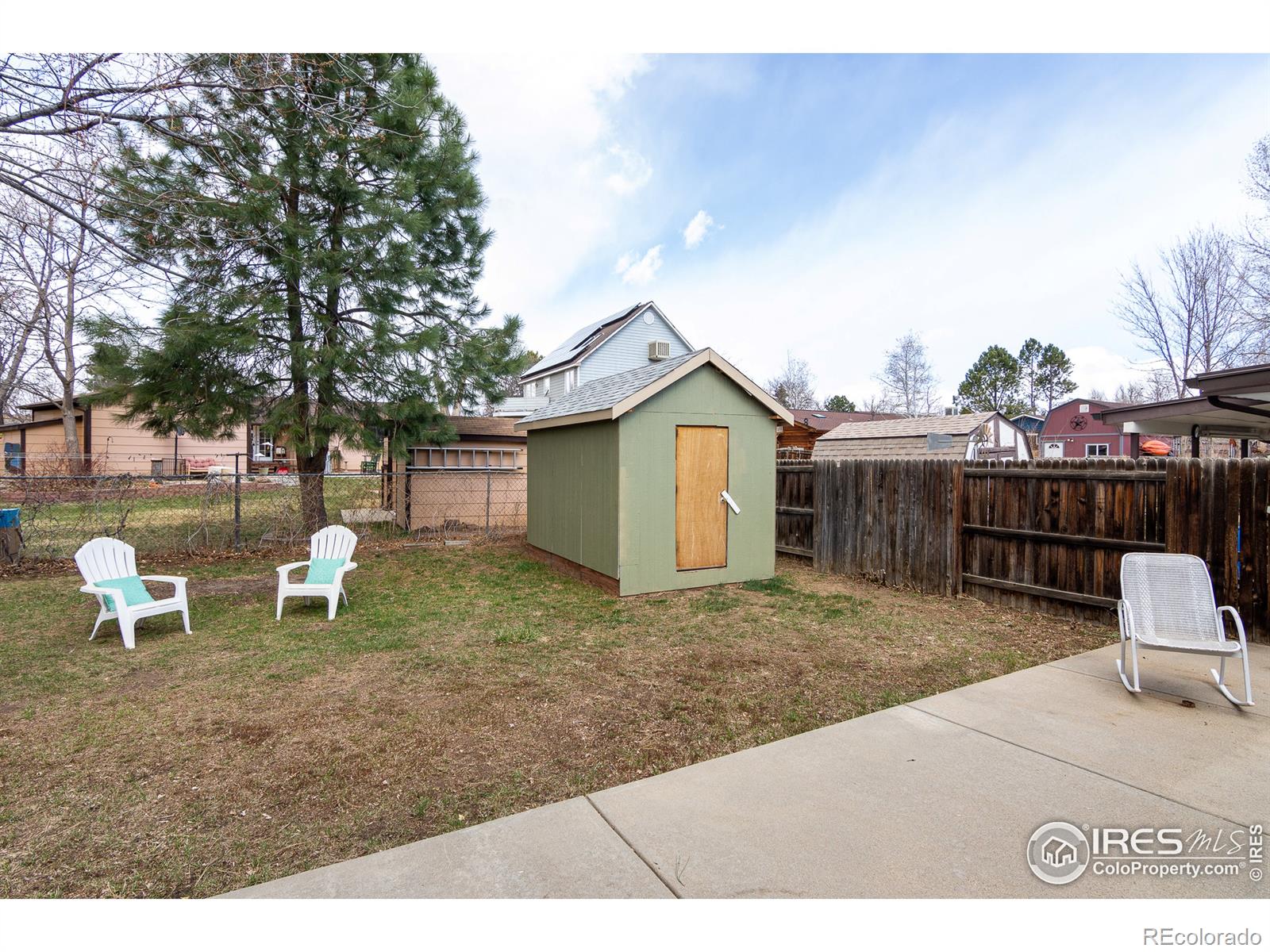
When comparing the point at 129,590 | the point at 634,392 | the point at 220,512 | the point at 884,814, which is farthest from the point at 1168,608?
the point at 220,512

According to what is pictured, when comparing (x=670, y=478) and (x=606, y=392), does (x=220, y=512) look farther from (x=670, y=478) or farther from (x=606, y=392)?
(x=670, y=478)

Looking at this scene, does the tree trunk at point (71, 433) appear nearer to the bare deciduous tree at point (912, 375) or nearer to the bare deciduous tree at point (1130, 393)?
the bare deciduous tree at point (912, 375)

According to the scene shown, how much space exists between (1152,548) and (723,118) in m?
10.2

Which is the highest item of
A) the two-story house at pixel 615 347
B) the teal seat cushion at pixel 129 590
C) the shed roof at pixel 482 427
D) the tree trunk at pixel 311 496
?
the two-story house at pixel 615 347

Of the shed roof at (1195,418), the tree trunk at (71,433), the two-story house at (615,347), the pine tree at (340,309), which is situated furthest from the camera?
the two-story house at (615,347)

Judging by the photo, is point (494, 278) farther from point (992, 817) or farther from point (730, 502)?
point (992, 817)

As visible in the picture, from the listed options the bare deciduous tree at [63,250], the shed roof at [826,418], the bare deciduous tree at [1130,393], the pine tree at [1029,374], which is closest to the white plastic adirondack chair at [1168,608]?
the bare deciduous tree at [63,250]

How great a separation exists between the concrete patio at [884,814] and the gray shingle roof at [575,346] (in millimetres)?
19499

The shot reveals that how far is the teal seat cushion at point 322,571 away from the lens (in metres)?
6.27

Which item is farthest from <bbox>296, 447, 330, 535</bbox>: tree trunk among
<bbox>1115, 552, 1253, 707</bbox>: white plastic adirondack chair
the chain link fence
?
<bbox>1115, 552, 1253, 707</bbox>: white plastic adirondack chair

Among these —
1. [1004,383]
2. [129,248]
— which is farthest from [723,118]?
[1004,383]

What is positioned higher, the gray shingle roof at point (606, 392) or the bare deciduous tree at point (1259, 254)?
the bare deciduous tree at point (1259, 254)

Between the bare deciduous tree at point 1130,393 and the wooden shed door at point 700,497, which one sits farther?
the bare deciduous tree at point 1130,393
